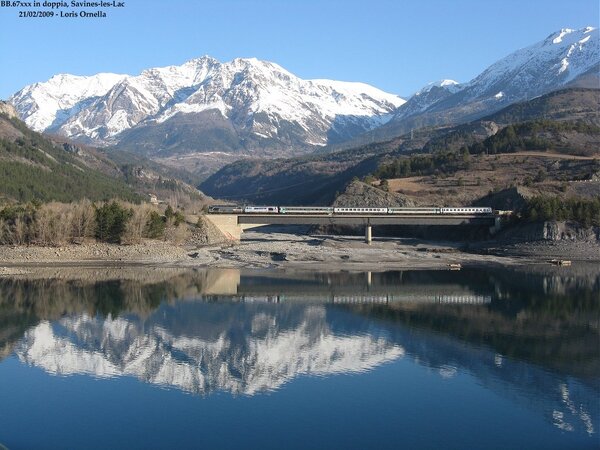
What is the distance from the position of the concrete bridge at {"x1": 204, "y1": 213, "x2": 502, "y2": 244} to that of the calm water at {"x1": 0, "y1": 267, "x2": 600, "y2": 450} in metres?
46.6

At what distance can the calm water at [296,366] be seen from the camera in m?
31.9

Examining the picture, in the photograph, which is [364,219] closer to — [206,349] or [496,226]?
[496,226]

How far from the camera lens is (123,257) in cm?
9556

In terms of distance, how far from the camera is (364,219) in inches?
4828

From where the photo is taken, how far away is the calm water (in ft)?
105

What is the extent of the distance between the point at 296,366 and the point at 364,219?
80.2 m

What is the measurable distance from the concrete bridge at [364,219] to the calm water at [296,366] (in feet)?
153

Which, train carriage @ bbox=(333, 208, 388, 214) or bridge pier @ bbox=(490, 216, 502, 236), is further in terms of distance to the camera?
train carriage @ bbox=(333, 208, 388, 214)

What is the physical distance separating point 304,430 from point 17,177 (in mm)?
146541

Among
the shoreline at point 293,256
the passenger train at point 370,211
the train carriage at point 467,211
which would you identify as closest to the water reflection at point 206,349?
the shoreline at point 293,256

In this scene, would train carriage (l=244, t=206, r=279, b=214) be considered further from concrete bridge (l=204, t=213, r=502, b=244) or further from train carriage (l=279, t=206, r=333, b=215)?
train carriage (l=279, t=206, r=333, b=215)

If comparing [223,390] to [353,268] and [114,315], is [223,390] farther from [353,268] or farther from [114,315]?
[353,268]

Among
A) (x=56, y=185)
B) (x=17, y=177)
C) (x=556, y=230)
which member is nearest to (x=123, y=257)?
Result: (x=556, y=230)

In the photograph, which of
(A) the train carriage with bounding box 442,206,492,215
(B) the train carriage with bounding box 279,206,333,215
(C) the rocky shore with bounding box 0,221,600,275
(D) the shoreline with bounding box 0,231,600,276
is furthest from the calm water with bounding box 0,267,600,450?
(B) the train carriage with bounding box 279,206,333,215
